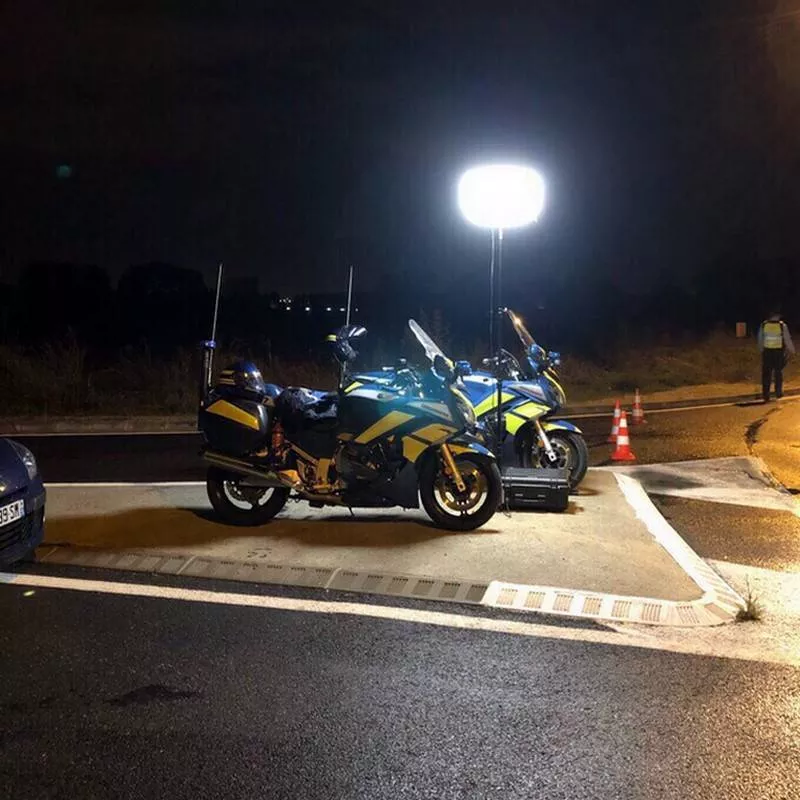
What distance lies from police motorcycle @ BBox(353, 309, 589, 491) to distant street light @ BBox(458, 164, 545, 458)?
271mm

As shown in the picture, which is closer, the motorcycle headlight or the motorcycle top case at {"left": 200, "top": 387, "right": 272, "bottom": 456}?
the motorcycle headlight

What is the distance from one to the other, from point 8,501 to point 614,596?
3812 mm

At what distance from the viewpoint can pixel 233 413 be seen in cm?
728

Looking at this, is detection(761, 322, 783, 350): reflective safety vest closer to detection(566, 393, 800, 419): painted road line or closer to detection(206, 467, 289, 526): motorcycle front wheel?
detection(566, 393, 800, 419): painted road line

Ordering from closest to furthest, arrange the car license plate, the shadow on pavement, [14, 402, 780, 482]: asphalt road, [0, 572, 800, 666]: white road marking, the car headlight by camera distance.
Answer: [0, 572, 800, 666]: white road marking < the car license plate < the car headlight < the shadow on pavement < [14, 402, 780, 482]: asphalt road

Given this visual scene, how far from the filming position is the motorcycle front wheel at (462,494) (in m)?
7.05

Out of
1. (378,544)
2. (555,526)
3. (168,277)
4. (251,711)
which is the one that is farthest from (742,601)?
(168,277)

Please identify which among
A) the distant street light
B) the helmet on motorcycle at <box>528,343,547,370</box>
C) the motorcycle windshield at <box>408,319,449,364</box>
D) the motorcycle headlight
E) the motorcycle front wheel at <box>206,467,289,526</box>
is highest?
the distant street light

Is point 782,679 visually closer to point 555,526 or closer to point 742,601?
point 742,601

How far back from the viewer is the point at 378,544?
675 cm

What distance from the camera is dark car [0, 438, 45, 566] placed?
5.54 metres

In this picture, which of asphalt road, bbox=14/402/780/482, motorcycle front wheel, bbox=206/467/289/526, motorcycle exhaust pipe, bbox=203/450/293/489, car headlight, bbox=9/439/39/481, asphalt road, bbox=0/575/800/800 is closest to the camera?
asphalt road, bbox=0/575/800/800

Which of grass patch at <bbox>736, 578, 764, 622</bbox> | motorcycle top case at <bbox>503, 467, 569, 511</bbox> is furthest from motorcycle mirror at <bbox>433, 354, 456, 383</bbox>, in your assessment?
grass patch at <bbox>736, 578, 764, 622</bbox>

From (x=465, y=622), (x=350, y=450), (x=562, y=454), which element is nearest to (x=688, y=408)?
(x=562, y=454)
